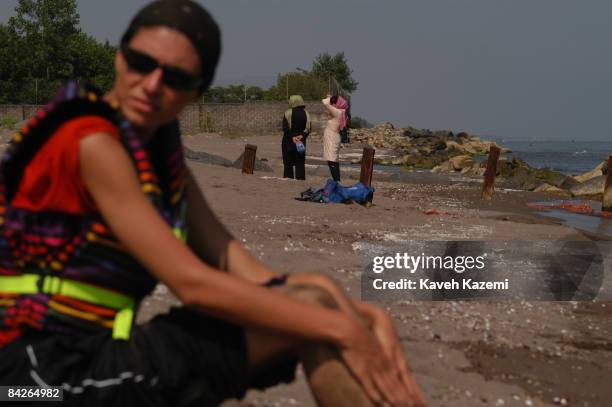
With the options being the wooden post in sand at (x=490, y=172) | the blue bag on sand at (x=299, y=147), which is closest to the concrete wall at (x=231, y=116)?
the wooden post in sand at (x=490, y=172)

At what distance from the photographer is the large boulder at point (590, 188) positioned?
2553 centimetres

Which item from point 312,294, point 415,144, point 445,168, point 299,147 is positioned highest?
point 312,294

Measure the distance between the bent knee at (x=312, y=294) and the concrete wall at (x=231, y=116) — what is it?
42.6 m

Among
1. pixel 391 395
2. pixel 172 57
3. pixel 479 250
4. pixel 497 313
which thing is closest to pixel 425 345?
pixel 497 313

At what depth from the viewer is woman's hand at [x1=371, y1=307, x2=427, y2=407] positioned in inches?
103

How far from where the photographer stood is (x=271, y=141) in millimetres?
39094

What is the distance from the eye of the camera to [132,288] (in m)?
2.47

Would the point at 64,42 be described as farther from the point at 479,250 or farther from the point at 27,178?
the point at 27,178

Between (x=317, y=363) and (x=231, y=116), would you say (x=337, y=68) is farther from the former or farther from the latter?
(x=317, y=363)

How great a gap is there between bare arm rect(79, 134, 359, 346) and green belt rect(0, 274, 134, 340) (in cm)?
16

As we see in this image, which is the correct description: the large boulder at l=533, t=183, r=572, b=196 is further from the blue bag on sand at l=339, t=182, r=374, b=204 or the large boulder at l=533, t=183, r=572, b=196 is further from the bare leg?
the bare leg

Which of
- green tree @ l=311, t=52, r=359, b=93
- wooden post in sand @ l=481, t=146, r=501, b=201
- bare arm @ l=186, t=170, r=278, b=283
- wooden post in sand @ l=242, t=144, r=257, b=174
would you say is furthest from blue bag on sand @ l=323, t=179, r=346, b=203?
green tree @ l=311, t=52, r=359, b=93

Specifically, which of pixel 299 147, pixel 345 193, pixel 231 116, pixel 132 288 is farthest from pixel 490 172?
pixel 231 116

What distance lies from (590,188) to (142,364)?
25.3 m
